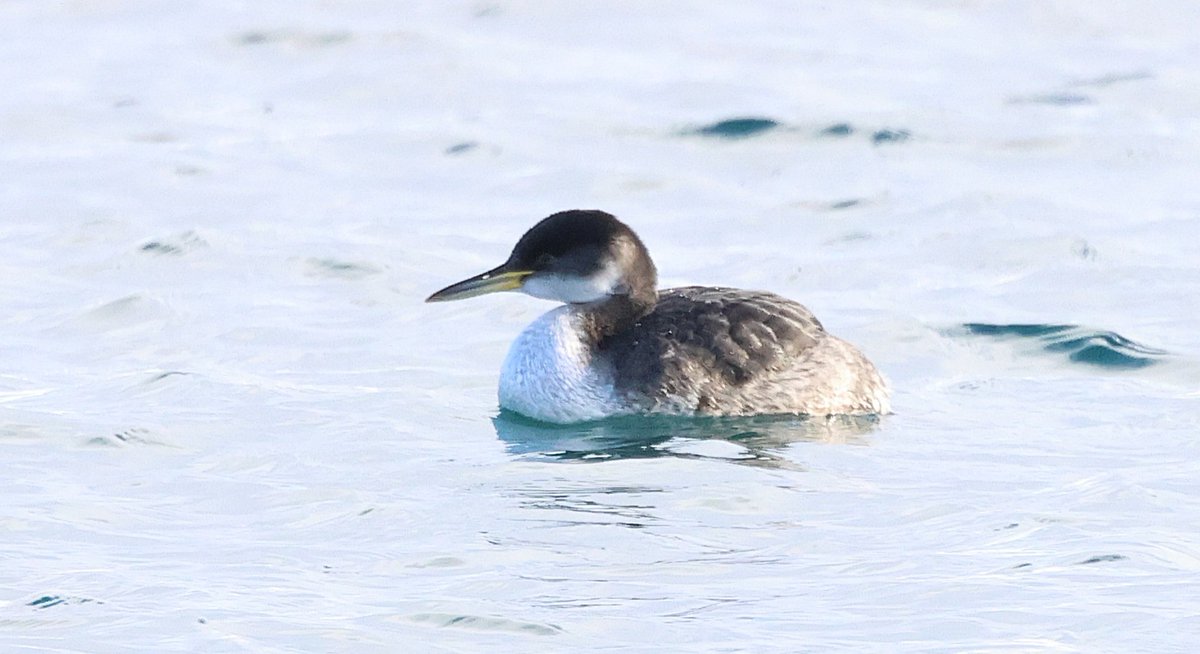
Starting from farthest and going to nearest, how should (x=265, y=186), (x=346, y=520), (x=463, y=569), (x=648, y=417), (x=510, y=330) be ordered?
(x=265, y=186), (x=510, y=330), (x=648, y=417), (x=346, y=520), (x=463, y=569)

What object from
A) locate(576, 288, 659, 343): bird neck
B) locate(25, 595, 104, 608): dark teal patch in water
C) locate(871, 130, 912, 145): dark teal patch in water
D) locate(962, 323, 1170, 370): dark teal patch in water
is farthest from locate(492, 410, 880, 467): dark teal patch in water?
locate(871, 130, 912, 145): dark teal patch in water

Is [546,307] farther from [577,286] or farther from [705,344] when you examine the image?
[705,344]

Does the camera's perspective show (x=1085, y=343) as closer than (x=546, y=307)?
Yes

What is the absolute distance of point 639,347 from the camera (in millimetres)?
11961

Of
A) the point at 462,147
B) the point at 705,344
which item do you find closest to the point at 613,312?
the point at 705,344

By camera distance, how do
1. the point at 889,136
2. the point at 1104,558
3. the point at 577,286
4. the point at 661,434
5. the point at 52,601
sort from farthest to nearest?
the point at 889,136
the point at 577,286
the point at 661,434
the point at 1104,558
the point at 52,601

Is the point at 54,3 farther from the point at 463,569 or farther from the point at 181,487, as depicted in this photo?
the point at 463,569

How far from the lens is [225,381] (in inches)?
496

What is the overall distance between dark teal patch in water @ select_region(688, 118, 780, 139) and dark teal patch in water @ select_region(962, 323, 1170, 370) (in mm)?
6208

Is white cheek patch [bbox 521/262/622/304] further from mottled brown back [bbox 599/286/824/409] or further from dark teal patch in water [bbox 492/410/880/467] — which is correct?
dark teal patch in water [bbox 492/410/880/467]

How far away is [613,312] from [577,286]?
26 cm

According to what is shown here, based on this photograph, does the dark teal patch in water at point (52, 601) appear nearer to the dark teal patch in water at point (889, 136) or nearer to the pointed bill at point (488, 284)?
the pointed bill at point (488, 284)

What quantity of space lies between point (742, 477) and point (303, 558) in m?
2.33

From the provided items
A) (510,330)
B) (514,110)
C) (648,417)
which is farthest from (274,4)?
(648,417)
